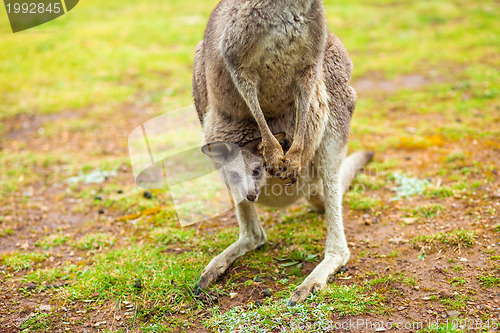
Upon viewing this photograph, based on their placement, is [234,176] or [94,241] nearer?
[234,176]

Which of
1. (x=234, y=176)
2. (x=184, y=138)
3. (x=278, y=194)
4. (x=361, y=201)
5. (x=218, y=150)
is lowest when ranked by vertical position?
(x=184, y=138)

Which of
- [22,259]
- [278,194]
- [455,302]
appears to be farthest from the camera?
[22,259]

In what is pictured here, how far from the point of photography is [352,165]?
4.70 m

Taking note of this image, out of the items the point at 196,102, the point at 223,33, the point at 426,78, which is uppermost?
the point at 223,33

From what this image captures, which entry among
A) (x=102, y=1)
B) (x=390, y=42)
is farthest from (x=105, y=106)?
(x=102, y=1)

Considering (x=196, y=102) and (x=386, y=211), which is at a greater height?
(x=196, y=102)

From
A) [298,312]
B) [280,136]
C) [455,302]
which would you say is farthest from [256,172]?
[455,302]

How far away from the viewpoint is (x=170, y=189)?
206 inches

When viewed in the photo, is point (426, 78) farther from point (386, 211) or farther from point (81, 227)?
point (81, 227)

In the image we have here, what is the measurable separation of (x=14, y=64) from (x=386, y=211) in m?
8.75

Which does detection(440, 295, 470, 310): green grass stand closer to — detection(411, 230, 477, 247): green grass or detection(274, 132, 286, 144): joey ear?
detection(411, 230, 477, 247): green grass

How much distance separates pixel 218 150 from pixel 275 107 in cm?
52

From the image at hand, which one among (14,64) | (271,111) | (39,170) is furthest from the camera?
(14,64)

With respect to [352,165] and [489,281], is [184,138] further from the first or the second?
[489,281]
